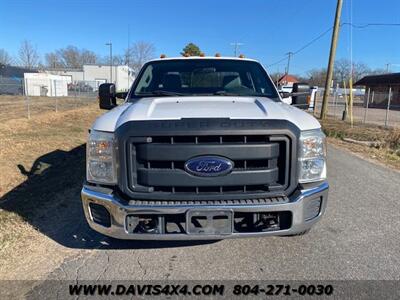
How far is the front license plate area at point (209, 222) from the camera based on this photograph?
108 inches

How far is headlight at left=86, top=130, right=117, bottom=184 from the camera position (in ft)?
9.34

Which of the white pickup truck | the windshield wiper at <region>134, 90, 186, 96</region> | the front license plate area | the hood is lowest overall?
the front license plate area

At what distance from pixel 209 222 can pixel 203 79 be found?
2.26 metres

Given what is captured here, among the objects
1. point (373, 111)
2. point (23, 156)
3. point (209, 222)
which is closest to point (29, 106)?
point (23, 156)

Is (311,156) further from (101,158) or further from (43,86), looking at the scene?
(43,86)

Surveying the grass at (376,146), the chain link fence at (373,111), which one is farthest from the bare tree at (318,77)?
the grass at (376,146)

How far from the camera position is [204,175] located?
9.18 ft

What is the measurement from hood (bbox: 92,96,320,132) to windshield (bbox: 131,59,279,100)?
57 centimetres

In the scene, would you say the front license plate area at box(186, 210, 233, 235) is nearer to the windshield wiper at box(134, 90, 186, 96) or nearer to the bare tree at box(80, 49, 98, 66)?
the windshield wiper at box(134, 90, 186, 96)

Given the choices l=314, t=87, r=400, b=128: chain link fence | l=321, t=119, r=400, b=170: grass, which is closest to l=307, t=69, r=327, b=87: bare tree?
l=314, t=87, r=400, b=128: chain link fence

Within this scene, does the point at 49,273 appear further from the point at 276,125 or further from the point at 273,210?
the point at 276,125

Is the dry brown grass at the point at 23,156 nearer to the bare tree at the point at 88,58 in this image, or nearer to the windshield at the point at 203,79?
the windshield at the point at 203,79

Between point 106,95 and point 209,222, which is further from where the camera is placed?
point 106,95

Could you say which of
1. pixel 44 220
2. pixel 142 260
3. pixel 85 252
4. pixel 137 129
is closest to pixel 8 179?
pixel 44 220
